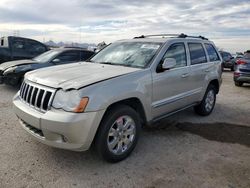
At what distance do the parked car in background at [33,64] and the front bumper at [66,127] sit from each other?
4856mm

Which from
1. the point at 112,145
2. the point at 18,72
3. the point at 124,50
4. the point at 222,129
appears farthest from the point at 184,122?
the point at 18,72

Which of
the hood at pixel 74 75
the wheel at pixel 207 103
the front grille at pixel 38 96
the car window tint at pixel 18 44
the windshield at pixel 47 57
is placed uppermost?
the car window tint at pixel 18 44

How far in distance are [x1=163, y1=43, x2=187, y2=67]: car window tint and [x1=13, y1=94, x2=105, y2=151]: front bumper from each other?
6.49 ft

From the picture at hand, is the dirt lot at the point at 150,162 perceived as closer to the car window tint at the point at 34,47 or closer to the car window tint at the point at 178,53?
the car window tint at the point at 178,53

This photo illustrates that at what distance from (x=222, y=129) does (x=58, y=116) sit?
3.55 m

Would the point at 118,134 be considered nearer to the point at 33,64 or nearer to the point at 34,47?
the point at 33,64

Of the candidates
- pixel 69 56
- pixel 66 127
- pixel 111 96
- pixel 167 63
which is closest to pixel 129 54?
pixel 167 63

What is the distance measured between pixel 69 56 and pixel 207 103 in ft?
16.3

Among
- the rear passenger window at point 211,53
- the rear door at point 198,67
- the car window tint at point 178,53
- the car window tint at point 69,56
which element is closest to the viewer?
the car window tint at point 178,53

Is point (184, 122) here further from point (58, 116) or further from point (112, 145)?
point (58, 116)

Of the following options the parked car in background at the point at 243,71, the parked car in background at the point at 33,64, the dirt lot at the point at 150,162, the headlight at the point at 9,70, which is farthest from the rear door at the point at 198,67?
the parked car in background at the point at 243,71

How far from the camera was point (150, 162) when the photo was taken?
12.2 feet

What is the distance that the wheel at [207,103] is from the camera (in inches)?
237

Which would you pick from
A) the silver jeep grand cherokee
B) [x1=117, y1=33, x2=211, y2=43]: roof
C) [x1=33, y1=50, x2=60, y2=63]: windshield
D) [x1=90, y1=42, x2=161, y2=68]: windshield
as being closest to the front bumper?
the silver jeep grand cherokee
